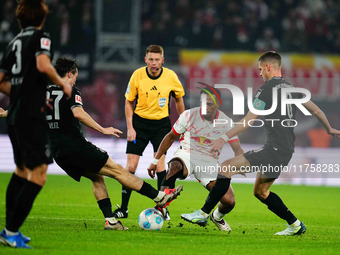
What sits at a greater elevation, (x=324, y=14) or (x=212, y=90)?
(x=324, y=14)

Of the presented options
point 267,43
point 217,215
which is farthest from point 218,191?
point 267,43

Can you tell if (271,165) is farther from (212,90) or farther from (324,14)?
(324,14)

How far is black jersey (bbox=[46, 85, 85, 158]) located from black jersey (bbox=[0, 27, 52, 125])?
1.36 meters

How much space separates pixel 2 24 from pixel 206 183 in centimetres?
1469

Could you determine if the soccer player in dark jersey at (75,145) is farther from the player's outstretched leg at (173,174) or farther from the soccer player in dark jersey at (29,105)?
the soccer player in dark jersey at (29,105)

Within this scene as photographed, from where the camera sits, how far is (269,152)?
7695 millimetres

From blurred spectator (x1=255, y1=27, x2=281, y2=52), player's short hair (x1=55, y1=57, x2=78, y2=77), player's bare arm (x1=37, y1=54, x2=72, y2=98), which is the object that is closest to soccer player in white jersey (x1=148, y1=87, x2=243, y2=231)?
player's short hair (x1=55, y1=57, x2=78, y2=77)

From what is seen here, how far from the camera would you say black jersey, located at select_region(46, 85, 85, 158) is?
286 inches

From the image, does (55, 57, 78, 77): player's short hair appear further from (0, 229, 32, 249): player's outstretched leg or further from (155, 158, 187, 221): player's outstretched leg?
(0, 229, 32, 249): player's outstretched leg

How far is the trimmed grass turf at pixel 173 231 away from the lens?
614 cm

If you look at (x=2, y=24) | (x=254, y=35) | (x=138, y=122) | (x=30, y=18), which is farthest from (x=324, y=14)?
(x=30, y=18)

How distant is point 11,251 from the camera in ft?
18.2

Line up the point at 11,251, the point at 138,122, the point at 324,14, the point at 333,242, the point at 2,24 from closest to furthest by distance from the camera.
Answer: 1. the point at 11,251
2. the point at 333,242
3. the point at 138,122
4. the point at 2,24
5. the point at 324,14

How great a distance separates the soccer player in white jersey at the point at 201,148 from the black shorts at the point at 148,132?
3.42 ft
